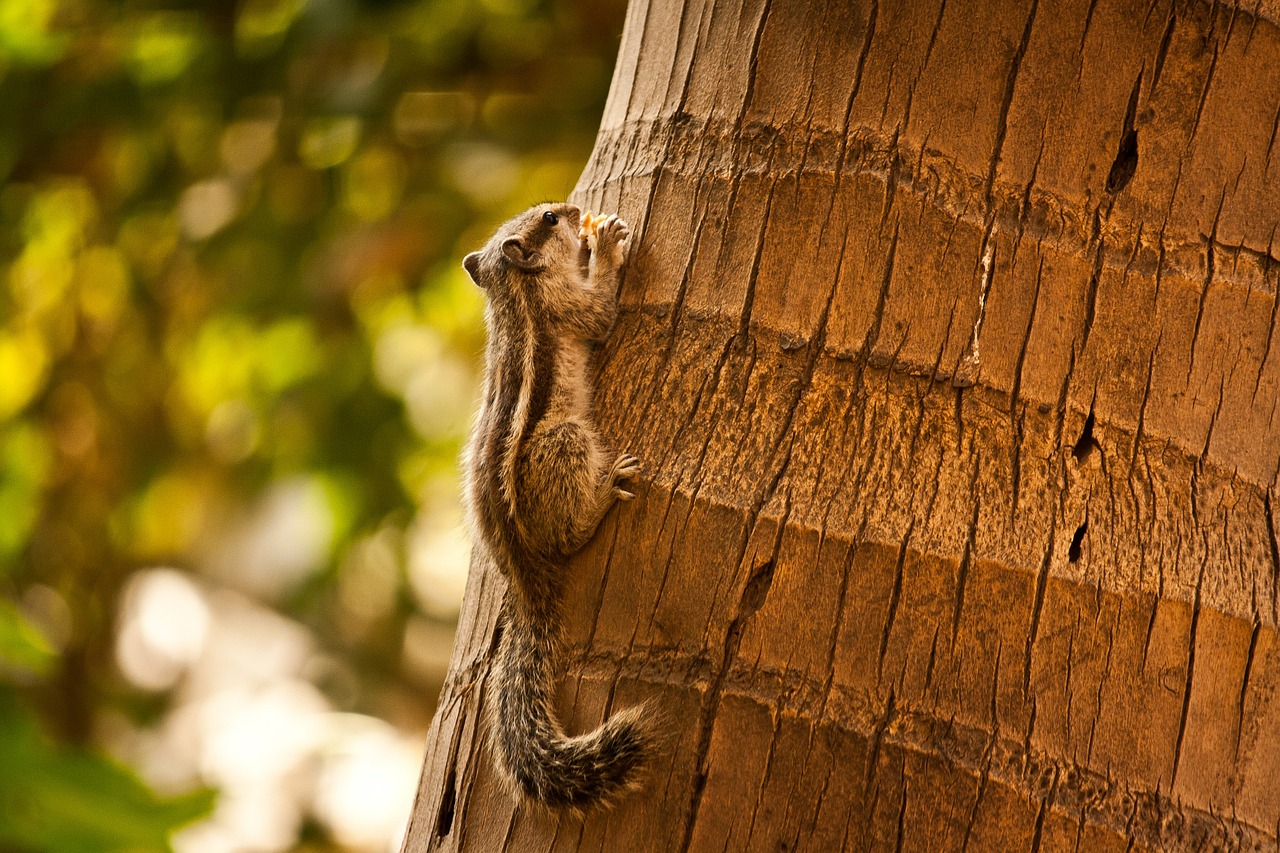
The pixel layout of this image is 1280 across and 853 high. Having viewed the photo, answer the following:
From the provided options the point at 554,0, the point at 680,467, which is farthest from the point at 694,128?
the point at 554,0

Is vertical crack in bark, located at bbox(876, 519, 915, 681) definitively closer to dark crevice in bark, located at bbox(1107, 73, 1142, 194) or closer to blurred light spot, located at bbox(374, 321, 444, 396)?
dark crevice in bark, located at bbox(1107, 73, 1142, 194)

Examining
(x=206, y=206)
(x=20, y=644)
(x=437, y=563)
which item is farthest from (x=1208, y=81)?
(x=437, y=563)

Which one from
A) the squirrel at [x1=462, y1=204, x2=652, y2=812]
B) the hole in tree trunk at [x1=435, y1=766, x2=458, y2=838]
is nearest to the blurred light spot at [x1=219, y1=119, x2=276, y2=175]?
the squirrel at [x1=462, y1=204, x2=652, y2=812]

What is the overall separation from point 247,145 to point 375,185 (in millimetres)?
→ 794

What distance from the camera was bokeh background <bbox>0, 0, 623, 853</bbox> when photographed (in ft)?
18.3

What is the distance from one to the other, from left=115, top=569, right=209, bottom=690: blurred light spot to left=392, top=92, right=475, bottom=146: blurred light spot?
3.53 metres

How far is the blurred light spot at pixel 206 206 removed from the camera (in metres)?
6.23

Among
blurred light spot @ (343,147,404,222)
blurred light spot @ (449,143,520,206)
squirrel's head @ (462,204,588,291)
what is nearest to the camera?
squirrel's head @ (462,204,588,291)

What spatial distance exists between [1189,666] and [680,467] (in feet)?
3.05

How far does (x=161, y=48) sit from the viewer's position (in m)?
5.87

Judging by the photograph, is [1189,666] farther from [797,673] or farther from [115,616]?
[115,616]

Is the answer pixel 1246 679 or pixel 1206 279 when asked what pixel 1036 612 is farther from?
pixel 1206 279

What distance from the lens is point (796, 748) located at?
193 centimetres

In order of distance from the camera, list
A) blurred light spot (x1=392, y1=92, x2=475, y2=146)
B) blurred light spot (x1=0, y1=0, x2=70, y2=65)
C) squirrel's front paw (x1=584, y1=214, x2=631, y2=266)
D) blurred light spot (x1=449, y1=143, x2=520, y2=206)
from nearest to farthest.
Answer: squirrel's front paw (x1=584, y1=214, x2=631, y2=266) < blurred light spot (x1=0, y1=0, x2=70, y2=65) < blurred light spot (x1=449, y1=143, x2=520, y2=206) < blurred light spot (x1=392, y1=92, x2=475, y2=146)
